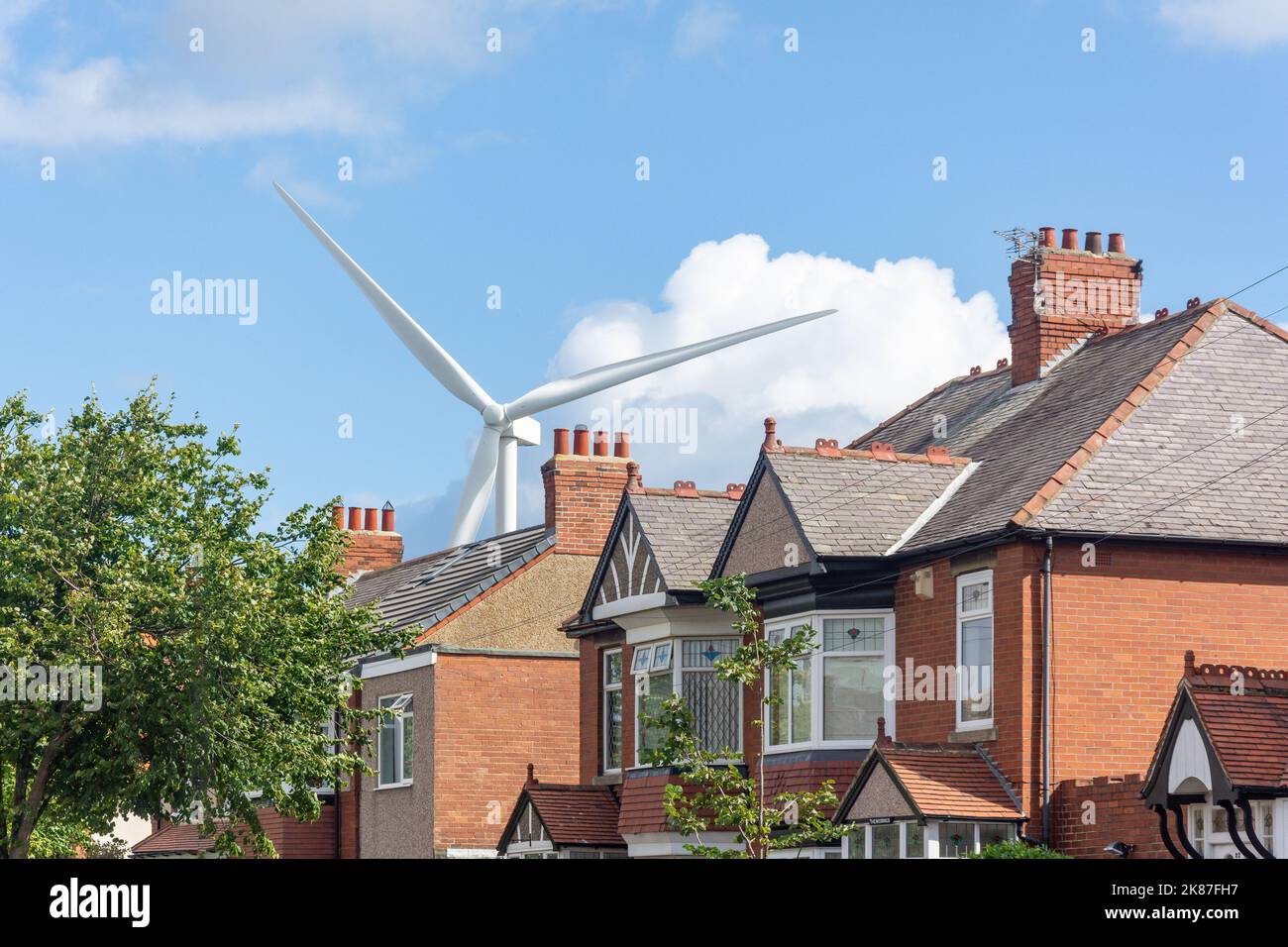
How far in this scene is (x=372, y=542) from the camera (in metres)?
51.8

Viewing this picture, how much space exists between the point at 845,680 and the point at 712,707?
12.5ft

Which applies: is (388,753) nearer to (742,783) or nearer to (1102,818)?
(742,783)

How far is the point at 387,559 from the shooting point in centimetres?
5184

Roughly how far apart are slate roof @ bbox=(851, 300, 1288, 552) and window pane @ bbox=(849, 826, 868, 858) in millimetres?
4198

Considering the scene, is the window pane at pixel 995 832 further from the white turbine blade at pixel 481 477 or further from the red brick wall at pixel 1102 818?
the white turbine blade at pixel 481 477

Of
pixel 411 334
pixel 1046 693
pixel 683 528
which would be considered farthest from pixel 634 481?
pixel 411 334

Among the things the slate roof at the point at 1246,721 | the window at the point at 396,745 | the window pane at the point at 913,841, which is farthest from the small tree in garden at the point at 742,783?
the window at the point at 396,745

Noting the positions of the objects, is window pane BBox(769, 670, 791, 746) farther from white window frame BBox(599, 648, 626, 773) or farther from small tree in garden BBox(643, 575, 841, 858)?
white window frame BBox(599, 648, 626, 773)

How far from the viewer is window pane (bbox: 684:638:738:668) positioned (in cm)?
3114

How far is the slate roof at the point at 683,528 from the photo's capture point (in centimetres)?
3147

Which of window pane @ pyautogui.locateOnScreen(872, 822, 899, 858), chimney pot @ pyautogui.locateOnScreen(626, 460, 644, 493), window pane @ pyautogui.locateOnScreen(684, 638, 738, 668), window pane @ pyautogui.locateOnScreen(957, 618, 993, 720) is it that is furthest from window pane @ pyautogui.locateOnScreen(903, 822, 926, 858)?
chimney pot @ pyautogui.locateOnScreen(626, 460, 644, 493)

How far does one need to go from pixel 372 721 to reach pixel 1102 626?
786 inches
